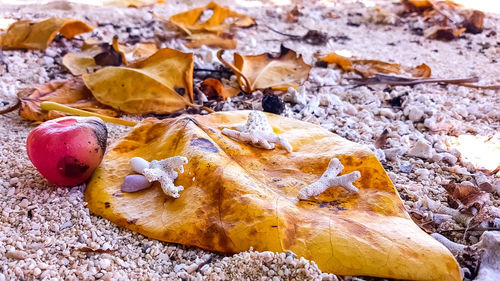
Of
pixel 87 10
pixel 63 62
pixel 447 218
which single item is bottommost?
pixel 87 10

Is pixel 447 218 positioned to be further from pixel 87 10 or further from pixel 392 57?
pixel 87 10

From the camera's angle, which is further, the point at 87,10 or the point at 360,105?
the point at 87,10

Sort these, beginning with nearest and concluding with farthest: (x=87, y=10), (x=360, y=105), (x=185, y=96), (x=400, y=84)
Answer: (x=185, y=96)
(x=360, y=105)
(x=400, y=84)
(x=87, y=10)

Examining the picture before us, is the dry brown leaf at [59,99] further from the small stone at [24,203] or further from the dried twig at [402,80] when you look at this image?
the dried twig at [402,80]

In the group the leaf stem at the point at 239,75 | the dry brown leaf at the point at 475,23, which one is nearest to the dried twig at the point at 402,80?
the leaf stem at the point at 239,75

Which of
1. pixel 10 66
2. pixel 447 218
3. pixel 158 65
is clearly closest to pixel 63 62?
pixel 10 66

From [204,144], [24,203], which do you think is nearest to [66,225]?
[24,203]

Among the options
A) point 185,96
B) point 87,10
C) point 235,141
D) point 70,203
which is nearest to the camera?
point 70,203
